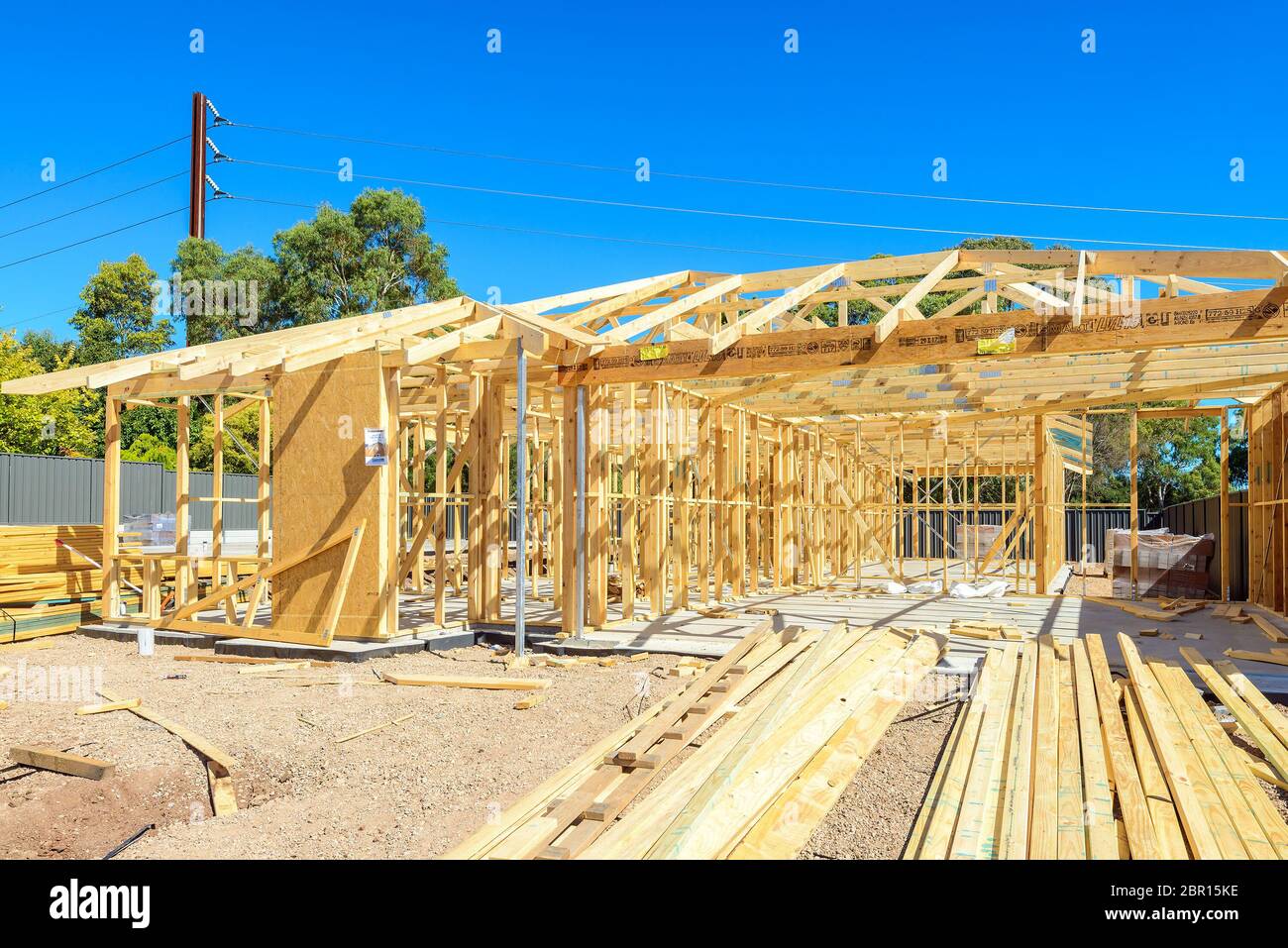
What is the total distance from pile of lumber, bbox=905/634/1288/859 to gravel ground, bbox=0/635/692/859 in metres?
2.68

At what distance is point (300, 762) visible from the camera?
20.8 feet

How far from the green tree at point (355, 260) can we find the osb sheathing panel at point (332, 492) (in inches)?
817

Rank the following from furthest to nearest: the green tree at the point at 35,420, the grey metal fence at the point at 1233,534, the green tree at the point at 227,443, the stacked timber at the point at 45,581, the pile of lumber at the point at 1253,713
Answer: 1. the green tree at the point at 227,443
2. the green tree at the point at 35,420
3. the grey metal fence at the point at 1233,534
4. the stacked timber at the point at 45,581
5. the pile of lumber at the point at 1253,713

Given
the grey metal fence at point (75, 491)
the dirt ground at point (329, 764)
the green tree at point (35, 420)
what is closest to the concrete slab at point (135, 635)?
the dirt ground at point (329, 764)

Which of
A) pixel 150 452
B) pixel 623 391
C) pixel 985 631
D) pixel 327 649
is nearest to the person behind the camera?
pixel 327 649

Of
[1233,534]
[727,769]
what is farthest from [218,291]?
[727,769]

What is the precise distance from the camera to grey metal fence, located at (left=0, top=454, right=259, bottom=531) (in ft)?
74.4

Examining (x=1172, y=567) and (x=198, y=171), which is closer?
(x=1172, y=567)

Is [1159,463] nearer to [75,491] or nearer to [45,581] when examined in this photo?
[75,491]

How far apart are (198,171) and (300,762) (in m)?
36.0

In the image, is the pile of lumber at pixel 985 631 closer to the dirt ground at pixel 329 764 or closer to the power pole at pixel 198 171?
the dirt ground at pixel 329 764

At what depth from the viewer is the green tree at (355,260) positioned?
100 ft

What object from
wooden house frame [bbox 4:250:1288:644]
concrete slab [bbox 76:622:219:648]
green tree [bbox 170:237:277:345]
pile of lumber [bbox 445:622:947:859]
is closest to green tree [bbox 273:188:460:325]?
green tree [bbox 170:237:277:345]

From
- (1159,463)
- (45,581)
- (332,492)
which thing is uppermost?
(1159,463)
